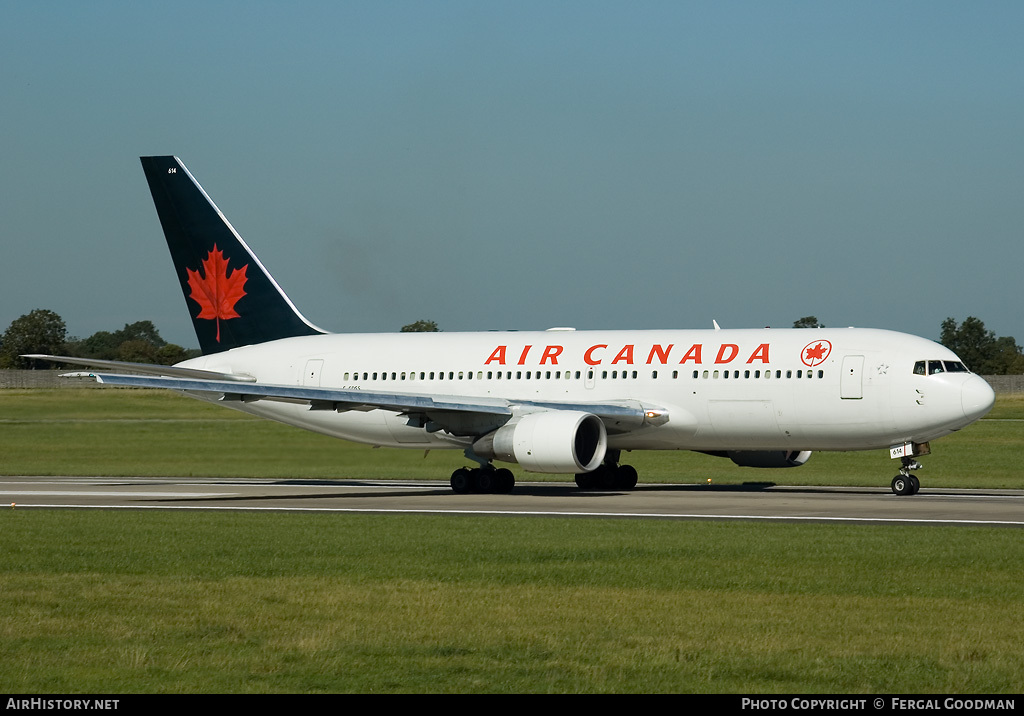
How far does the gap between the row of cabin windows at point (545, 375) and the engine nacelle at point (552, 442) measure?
1990 millimetres

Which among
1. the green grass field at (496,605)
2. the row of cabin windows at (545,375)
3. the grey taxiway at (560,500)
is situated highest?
the row of cabin windows at (545,375)

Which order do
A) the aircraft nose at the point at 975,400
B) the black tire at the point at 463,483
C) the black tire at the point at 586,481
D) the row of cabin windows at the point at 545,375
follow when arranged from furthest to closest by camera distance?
the black tire at the point at 586,481, the black tire at the point at 463,483, the row of cabin windows at the point at 545,375, the aircraft nose at the point at 975,400

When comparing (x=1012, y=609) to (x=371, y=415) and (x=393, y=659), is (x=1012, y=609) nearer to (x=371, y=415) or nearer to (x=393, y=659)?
(x=393, y=659)

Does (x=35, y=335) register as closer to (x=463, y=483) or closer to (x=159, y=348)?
(x=159, y=348)

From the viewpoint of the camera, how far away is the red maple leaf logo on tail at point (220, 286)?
3903 centimetres

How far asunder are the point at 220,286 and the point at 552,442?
13.7 metres

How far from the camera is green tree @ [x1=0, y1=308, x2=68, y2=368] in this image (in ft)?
421

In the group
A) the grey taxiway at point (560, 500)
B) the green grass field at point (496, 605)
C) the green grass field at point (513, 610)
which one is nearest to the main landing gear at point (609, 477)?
the grey taxiway at point (560, 500)

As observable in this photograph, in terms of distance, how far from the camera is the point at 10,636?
38.5 ft

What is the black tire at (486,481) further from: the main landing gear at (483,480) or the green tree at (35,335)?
the green tree at (35,335)

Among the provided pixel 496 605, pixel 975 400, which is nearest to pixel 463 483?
pixel 975 400

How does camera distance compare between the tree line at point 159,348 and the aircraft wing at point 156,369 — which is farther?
the tree line at point 159,348

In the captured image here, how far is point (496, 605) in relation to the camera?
44.0 ft
